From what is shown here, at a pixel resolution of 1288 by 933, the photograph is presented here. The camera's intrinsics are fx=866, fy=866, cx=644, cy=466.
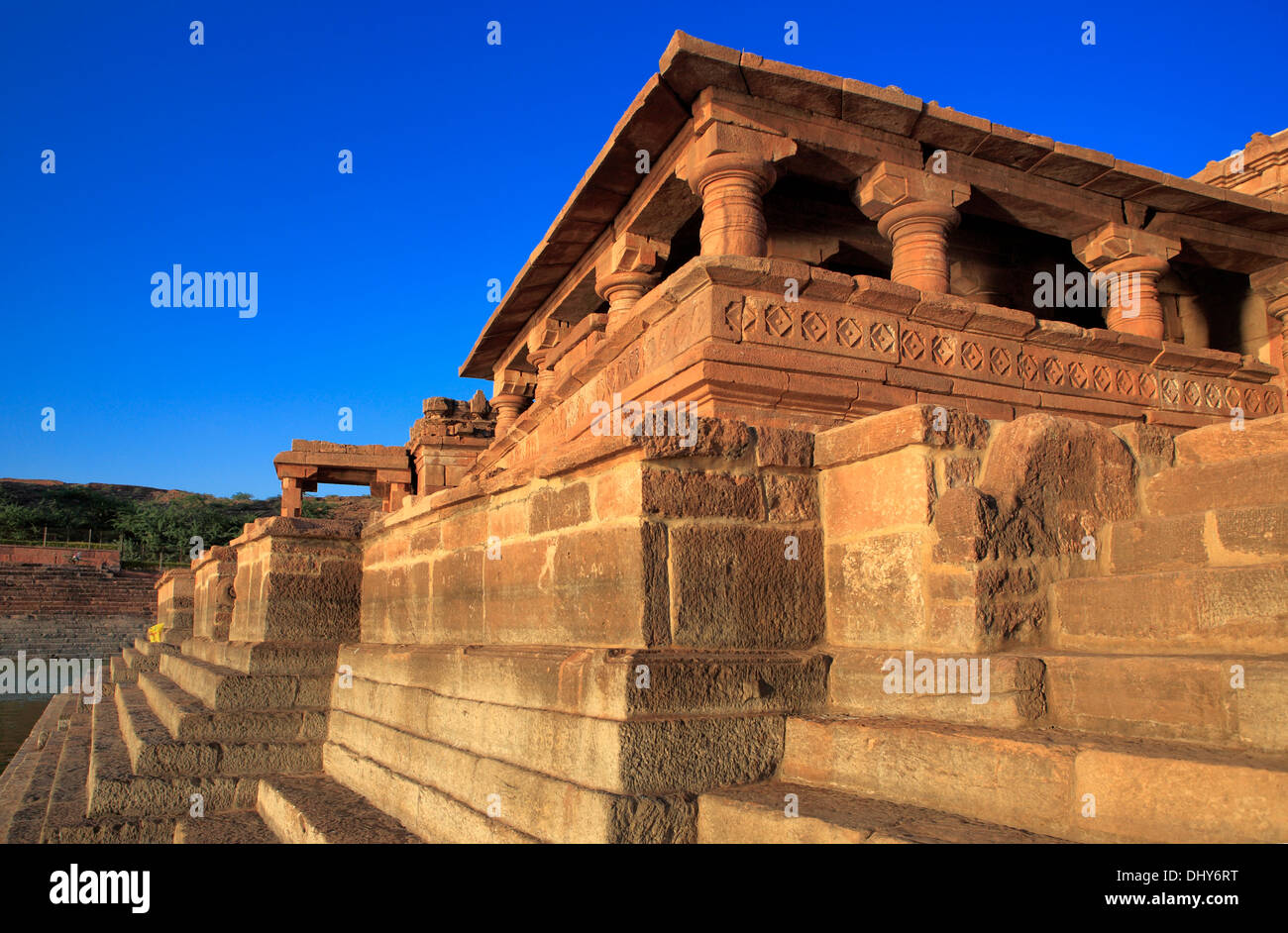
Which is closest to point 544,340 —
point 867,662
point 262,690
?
point 262,690

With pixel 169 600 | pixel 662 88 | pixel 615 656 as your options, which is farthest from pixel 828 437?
pixel 169 600

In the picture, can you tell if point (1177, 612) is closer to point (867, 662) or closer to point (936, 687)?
point (936, 687)

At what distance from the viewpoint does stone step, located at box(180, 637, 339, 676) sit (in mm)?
5145

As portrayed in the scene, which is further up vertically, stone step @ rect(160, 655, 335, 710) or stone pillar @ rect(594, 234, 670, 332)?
Result: stone pillar @ rect(594, 234, 670, 332)

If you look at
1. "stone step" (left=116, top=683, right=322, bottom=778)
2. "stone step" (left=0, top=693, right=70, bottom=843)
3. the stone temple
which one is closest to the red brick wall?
"stone step" (left=0, top=693, right=70, bottom=843)

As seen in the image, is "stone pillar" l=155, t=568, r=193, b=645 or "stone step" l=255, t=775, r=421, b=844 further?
"stone pillar" l=155, t=568, r=193, b=645

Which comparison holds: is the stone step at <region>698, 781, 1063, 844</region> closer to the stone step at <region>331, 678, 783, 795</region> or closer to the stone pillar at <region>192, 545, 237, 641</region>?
the stone step at <region>331, 678, 783, 795</region>

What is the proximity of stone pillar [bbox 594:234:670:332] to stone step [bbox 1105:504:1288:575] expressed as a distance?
6220mm

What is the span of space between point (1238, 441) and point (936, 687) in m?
1.47

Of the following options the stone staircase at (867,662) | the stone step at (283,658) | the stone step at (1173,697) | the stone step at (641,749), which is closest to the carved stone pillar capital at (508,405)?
the stone step at (283,658)

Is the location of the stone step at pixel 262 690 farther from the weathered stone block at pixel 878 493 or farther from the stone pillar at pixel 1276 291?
the stone pillar at pixel 1276 291

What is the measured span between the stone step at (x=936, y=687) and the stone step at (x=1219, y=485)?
0.97 metres

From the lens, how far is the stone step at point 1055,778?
1777mm
